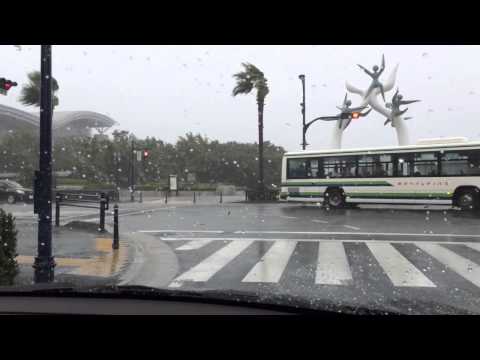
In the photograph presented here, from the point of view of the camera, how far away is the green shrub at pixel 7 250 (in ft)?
18.3

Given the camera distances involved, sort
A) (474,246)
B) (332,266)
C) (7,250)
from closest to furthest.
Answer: (7,250)
(332,266)
(474,246)

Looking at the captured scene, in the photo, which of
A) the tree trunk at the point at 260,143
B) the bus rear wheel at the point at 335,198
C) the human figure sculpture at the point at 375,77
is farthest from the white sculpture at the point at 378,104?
the bus rear wheel at the point at 335,198

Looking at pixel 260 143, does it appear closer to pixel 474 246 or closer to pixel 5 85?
pixel 474 246

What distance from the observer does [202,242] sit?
38.9 ft

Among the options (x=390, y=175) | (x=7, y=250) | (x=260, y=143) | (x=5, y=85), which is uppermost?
(x=260, y=143)

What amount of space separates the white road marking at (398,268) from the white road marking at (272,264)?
5.90 feet

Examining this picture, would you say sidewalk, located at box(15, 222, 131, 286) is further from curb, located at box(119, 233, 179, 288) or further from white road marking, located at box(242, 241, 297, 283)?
white road marking, located at box(242, 241, 297, 283)

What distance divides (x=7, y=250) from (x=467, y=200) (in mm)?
17468

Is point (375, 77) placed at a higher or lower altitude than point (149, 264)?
higher

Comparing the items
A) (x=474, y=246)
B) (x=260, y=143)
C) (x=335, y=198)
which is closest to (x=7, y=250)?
(x=474, y=246)

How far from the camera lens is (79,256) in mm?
9438

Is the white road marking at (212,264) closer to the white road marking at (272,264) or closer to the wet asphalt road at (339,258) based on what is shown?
the wet asphalt road at (339,258)

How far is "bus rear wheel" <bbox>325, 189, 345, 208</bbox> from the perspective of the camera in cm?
2178
